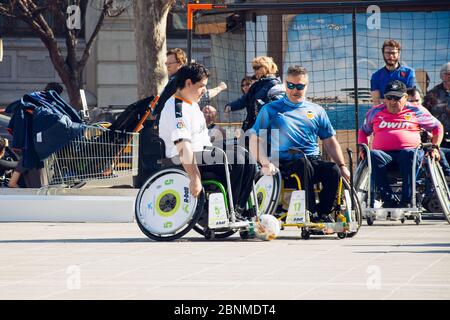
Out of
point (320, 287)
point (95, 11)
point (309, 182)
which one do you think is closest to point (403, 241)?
point (309, 182)

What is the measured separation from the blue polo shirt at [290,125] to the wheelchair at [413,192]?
5.24ft

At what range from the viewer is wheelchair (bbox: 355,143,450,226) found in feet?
43.7

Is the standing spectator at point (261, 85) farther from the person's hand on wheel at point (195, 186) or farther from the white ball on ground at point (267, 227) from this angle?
the person's hand on wheel at point (195, 186)

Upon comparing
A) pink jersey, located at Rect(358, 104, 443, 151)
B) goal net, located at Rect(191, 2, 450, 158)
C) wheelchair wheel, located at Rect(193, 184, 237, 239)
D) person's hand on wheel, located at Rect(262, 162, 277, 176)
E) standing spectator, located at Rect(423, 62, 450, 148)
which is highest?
goal net, located at Rect(191, 2, 450, 158)

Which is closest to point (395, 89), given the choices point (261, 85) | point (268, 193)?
point (261, 85)

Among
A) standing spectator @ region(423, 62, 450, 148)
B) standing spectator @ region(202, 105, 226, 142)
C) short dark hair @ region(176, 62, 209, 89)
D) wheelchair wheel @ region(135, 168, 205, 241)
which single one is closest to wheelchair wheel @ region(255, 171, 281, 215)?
wheelchair wheel @ region(135, 168, 205, 241)

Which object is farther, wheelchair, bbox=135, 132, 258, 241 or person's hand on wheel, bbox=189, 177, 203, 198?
wheelchair, bbox=135, 132, 258, 241

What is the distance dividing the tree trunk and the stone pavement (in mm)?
8736

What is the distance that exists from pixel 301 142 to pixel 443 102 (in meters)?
3.69

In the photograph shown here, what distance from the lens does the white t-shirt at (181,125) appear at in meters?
11.0

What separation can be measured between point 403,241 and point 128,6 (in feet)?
69.9

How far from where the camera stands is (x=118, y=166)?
1412 centimetres

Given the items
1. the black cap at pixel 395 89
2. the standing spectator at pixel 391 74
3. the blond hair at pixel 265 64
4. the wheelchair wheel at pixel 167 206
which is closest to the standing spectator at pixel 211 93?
the blond hair at pixel 265 64

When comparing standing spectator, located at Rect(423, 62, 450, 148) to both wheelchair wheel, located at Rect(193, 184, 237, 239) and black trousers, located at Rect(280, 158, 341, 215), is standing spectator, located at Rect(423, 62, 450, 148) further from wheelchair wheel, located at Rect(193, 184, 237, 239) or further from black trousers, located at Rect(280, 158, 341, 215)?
wheelchair wheel, located at Rect(193, 184, 237, 239)
